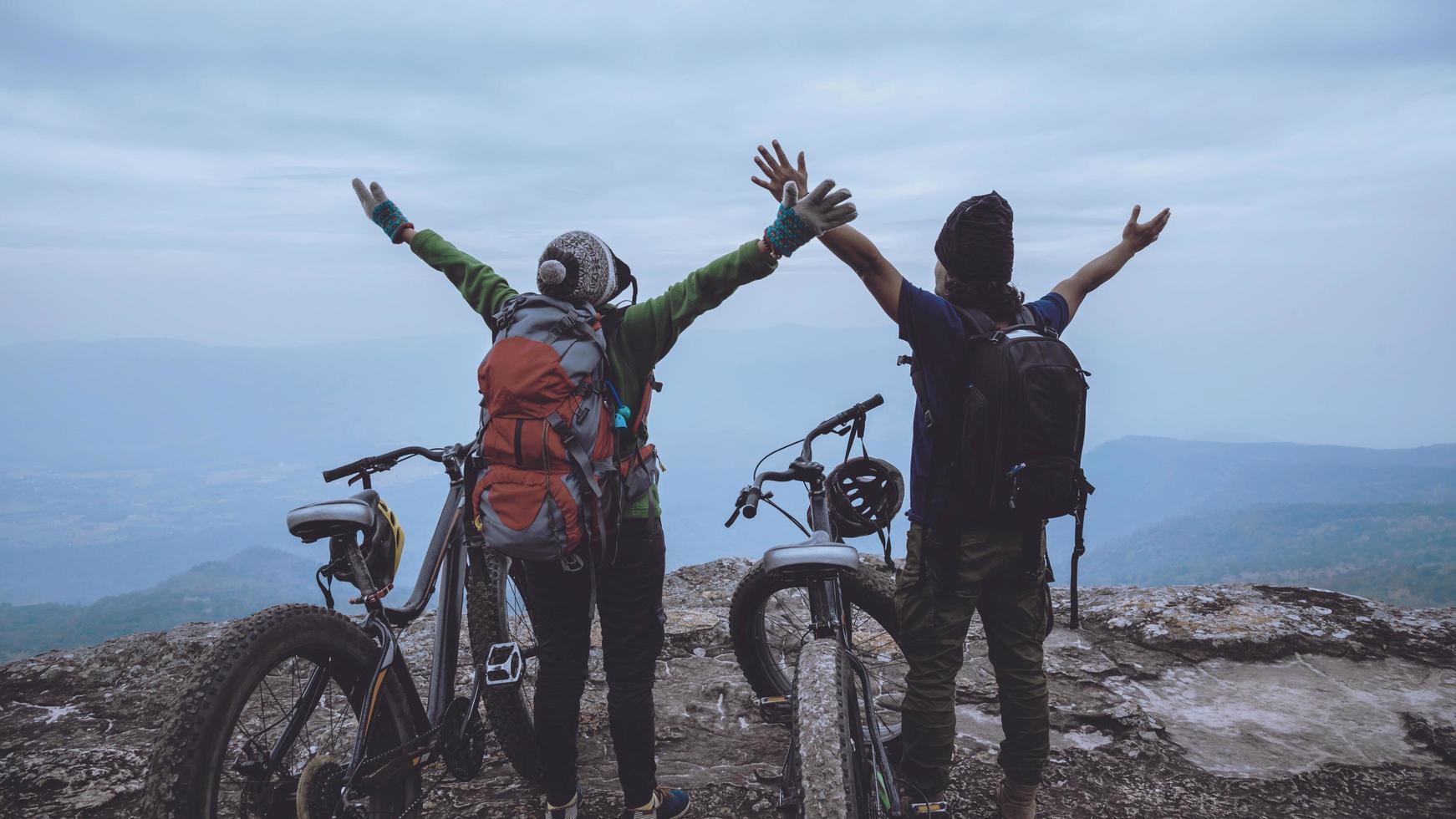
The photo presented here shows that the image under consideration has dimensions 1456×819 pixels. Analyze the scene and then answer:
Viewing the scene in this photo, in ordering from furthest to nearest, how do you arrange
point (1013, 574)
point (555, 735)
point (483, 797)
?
1. point (483, 797)
2. point (555, 735)
3. point (1013, 574)

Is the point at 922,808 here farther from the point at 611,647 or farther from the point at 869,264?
the point at 869,264

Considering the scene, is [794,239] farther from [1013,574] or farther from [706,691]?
[706,691]

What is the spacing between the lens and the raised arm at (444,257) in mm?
3530

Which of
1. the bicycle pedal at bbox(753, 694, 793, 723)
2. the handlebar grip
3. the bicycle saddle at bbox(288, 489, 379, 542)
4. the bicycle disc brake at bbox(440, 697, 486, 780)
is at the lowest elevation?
the bicycle pedal at bbox(753, 694, 793, 723)

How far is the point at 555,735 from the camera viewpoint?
337cm

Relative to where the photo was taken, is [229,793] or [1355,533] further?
[1355,533]

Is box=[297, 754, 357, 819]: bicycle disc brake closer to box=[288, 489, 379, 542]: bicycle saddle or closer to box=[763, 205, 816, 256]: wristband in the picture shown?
box=[288, 489, 379, 542]: bicycle saddle

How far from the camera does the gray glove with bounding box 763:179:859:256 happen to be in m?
2.88

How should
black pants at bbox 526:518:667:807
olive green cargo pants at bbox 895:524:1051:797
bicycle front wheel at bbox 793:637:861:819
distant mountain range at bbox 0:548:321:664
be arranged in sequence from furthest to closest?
distant mountain range at bbox 0:548:321:664 → black pants at bbox 526:518:667:807 → olive green cargo pants at bbox 895:524:1051:797 → bicycle front wheel at bbox 793:637:861:819

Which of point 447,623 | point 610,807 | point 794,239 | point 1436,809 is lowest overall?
point 1436,809

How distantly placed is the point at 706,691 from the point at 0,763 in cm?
402

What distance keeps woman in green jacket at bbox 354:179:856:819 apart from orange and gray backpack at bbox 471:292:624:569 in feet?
0.56

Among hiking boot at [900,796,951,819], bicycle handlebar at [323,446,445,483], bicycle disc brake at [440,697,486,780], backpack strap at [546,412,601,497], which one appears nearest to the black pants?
backpack strap at [546,412,601,497]

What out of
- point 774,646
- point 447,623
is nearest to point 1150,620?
point 774,646
